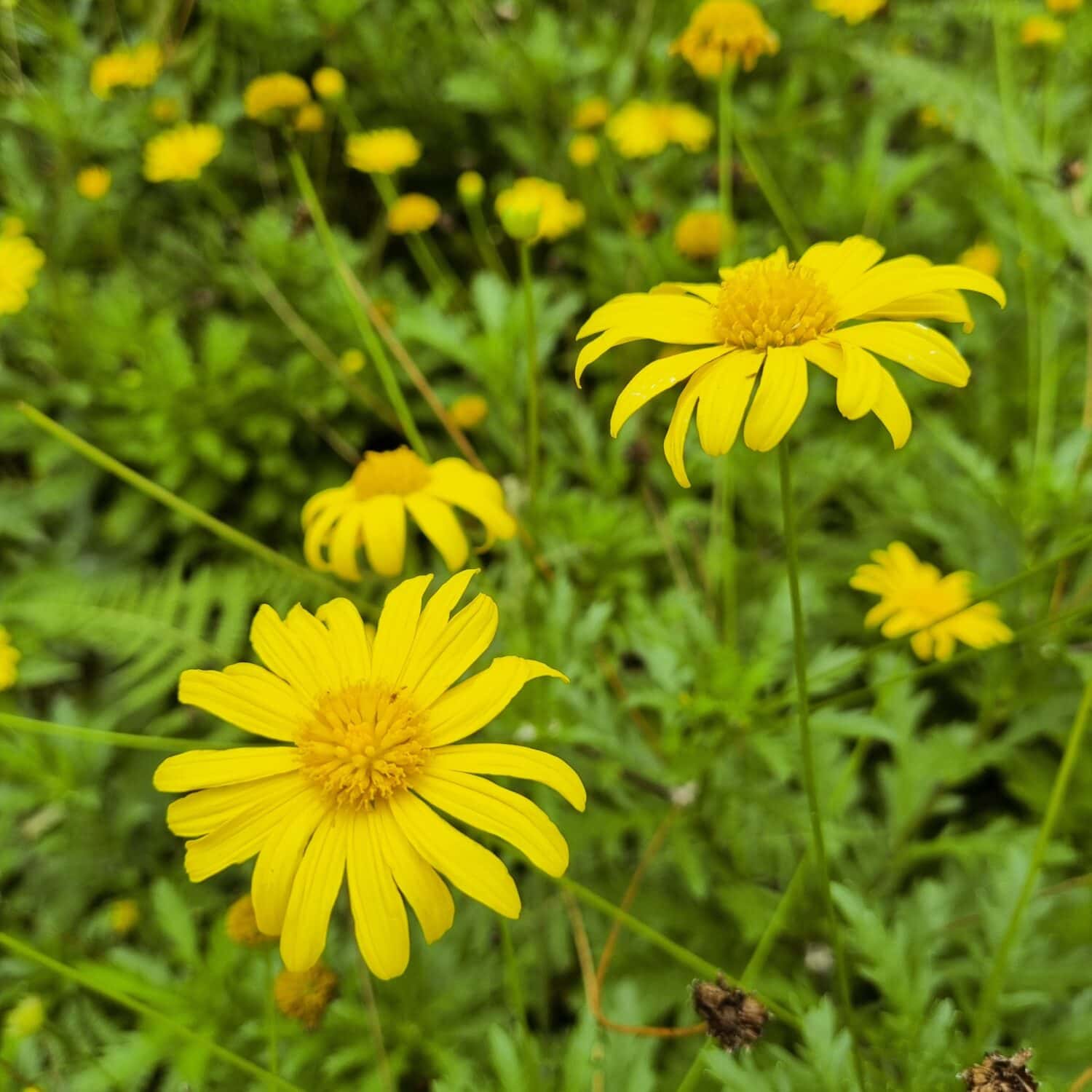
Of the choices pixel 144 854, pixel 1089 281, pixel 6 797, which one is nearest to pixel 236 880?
pixel 144 854

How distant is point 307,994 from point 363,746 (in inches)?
20.9

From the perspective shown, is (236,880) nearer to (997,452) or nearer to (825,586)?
(825,586)

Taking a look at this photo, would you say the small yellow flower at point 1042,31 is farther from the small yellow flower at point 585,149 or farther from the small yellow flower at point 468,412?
the small yellow flower at point 468,412

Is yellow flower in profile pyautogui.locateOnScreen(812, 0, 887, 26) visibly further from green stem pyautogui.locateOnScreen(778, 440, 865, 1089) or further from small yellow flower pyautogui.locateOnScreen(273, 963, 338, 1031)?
small yellow flower pyautogui.locateOnScreen(273, 963, 338, 1031)

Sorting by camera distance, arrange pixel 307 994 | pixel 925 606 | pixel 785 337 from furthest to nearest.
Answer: pixel 925 606
pixel 307 994
pixel 785 337

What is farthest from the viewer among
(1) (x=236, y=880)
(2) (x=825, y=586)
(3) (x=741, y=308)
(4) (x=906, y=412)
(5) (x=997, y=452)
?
(5) (x=997, y=452)

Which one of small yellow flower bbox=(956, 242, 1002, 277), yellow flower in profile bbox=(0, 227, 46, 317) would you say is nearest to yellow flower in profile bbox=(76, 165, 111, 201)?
yellow flower in profile bbox=(0, 227, 46, 317)

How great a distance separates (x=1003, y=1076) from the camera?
789 millimetres

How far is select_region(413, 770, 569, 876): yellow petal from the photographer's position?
0.75m

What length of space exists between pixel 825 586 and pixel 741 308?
3.56 feet

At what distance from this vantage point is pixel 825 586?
183 cm

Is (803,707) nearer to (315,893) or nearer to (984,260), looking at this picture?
(315,893)

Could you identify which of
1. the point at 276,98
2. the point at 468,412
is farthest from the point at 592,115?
the point at 468,412

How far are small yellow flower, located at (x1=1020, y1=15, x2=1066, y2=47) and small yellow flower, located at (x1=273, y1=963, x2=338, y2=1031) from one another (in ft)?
9.14
